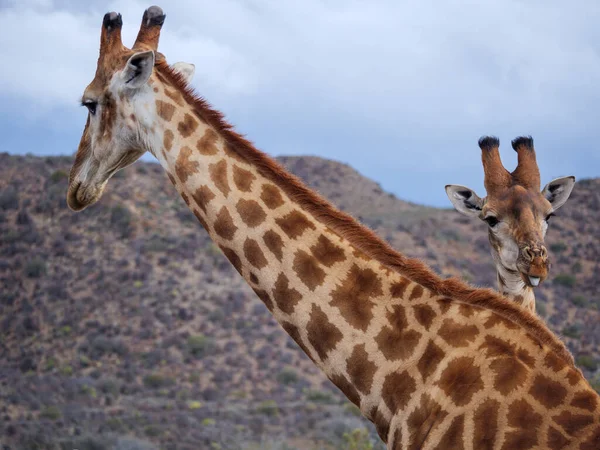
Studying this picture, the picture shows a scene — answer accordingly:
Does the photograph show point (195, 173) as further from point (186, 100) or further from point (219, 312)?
point (219, 312)

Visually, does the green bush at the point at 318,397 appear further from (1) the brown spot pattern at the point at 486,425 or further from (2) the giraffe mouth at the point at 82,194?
(1) the brown spot pattern at the point at 486,425

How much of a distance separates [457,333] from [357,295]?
25.6 inches

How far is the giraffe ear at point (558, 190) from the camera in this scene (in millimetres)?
8930

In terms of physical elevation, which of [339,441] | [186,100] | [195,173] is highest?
[186,100]

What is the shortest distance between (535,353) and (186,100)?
2.95m

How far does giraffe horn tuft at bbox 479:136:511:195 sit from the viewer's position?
8641mm

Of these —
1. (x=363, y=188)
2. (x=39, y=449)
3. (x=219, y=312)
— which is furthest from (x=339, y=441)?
(x=363, y=188)

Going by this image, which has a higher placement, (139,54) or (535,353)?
(139,54)

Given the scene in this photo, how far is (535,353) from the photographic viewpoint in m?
4.62

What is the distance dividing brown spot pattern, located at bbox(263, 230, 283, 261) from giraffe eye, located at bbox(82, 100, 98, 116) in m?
1.75

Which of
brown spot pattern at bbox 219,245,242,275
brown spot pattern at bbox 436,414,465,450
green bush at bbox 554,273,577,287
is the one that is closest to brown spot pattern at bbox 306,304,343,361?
brown spot pattern at bbox 219,245,242,275

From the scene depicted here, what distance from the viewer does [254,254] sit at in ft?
17.6

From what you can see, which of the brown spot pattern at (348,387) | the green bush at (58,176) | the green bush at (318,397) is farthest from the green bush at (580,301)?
the brown spot pattern at (348,387)

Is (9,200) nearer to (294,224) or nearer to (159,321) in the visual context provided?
(159,321)
